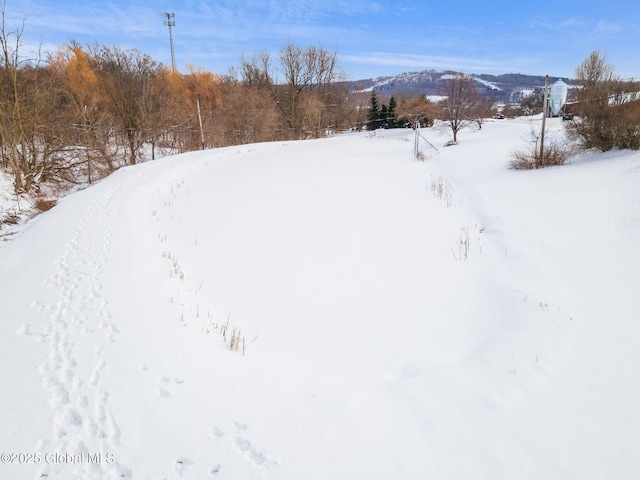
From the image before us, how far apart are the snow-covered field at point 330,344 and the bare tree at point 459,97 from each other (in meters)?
18.3

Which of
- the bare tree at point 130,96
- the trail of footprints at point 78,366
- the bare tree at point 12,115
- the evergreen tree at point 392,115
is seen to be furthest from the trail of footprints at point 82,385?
the evergreen tree at point 392,115

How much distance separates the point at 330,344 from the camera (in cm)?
425

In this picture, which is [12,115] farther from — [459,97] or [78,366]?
[459,97]

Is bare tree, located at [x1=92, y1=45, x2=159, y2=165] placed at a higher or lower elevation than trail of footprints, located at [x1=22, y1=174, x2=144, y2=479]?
higher

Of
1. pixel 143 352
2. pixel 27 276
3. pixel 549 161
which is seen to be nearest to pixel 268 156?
pixel 549 161

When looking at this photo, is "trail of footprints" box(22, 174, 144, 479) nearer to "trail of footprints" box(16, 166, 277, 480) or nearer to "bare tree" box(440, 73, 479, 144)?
"trail of footprints" box(16, 166, 277, 480)

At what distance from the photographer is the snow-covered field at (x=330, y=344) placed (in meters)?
2.59

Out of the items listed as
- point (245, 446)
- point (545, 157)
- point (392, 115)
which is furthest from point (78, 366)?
point (392, 115)

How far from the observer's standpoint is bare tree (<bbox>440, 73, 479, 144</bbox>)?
82.8 feet

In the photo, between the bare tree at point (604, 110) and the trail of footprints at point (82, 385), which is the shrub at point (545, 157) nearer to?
the bare tree at point (604, 110)

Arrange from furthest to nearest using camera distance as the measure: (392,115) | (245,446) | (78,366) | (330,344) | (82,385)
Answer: (392,115)
(330,344)
(78,366)
(82,385)
(245,446)

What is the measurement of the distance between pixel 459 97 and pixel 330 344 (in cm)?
2569

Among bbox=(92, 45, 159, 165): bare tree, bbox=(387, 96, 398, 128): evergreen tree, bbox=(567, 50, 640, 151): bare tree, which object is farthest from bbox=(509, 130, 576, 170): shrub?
bbox=(387, 96, 398, 128): evergreen tree

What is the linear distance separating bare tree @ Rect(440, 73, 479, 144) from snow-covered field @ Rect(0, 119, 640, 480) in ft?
60.0
